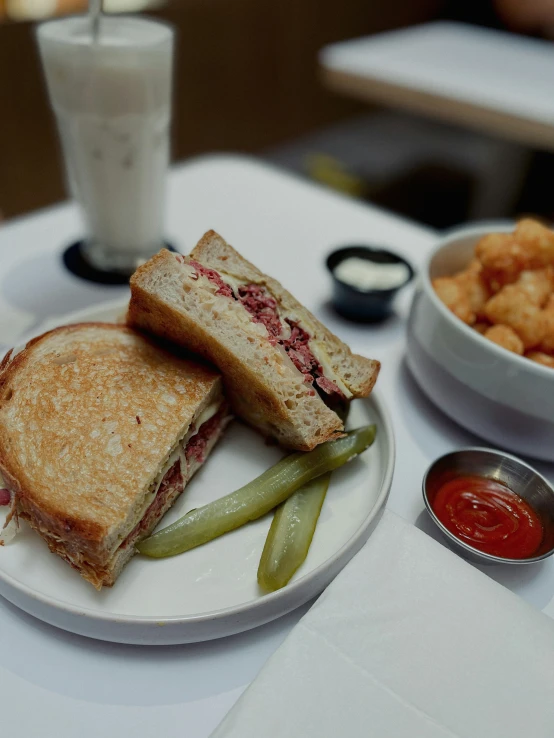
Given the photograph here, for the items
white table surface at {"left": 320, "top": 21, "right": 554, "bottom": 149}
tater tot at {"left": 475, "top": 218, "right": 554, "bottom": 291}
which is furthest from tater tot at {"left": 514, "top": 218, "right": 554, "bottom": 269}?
white table surface at {"left": 320, "top": 21, "right": 554, "bottom": 149}

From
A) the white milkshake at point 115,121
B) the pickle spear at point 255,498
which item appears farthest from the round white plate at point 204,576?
the white milkshake at point 115,121

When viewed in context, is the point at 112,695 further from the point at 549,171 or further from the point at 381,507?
the point at 549,171

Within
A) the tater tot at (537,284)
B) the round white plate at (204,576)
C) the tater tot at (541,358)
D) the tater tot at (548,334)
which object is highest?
the tater tot at (537,284)

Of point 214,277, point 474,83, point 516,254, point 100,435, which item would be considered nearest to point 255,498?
point 100,435

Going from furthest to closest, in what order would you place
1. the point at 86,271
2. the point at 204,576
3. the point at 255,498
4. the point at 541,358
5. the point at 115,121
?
1. the point at 86,271
2. the point at 115,121
3. the point at 541,358
4. the point at 255,498
5. the point at 204,576

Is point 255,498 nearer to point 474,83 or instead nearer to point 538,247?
point 538,247

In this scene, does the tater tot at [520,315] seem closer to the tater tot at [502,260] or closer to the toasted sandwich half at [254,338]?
the tater tot at [502,260]
